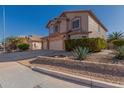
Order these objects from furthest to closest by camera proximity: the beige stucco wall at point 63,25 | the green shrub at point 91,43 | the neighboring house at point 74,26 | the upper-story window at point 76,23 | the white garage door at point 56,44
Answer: the white garage door at point 56,44 < the beige stucco wall at point 63,25 < the upper-story window at point 76,23 < the neighboring house at point 74,26 < the green shrub at point 91,43

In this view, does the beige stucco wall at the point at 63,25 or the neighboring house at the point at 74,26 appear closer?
the neighboring house at the point at 74,26

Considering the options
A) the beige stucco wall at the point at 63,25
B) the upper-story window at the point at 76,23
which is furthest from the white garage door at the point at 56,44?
the upper-story window at the point at 76,23

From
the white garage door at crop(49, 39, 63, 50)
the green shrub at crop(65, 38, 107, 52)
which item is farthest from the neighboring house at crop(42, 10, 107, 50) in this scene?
the green shrub at crop(65, 38, 107, 52)

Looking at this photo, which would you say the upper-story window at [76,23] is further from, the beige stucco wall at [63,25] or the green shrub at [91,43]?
the green shrub at [91,43]

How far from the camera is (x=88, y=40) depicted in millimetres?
14625

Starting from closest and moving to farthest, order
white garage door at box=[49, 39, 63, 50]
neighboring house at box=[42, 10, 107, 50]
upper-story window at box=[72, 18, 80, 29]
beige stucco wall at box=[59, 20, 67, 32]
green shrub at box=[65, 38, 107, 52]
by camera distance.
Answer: green shrub at box=[65, 38, 107, 52] < neighboring house at box=[42, 10, 107, 50] < upper-story window at box=[72, 18, 80, 29] < beige stucco wall at box=[59, 20, 67, 32] < white garage door at box=[49, 39, 63, 50]

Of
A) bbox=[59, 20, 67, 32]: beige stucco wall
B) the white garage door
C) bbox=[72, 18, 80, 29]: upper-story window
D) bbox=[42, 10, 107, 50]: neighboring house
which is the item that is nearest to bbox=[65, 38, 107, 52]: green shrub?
bbox=[42, 10, 107, 50]: neighboring house

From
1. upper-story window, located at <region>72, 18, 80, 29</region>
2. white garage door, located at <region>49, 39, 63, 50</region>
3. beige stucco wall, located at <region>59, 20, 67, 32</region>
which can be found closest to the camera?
upper-story window, located at <region>72, 18, 80, 29</region>

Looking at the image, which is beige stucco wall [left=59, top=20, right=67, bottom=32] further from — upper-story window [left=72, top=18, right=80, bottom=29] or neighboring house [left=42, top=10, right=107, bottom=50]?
upper-story window [left=72, top=18, right=80, bottom=29]

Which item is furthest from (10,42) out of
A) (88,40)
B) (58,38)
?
(88,40)

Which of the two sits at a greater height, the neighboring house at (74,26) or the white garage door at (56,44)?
the neighboring house at (74,26)

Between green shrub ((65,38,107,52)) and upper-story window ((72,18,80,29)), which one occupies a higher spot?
upper-story window ((72,18,80,29))

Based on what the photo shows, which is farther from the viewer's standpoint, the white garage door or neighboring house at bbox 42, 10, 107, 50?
the white garage door
